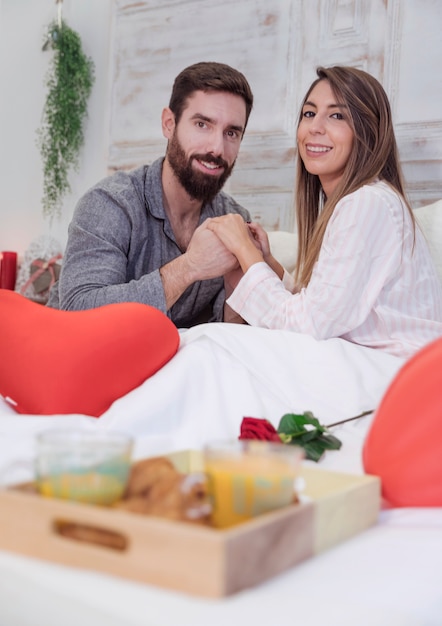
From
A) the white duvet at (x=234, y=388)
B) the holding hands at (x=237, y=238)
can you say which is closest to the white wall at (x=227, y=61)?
the holding hands at (x=237, y=238)

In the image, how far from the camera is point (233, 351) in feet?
4.62

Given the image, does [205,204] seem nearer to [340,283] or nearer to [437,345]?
[340,283]

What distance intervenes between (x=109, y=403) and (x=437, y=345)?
27.3 inches

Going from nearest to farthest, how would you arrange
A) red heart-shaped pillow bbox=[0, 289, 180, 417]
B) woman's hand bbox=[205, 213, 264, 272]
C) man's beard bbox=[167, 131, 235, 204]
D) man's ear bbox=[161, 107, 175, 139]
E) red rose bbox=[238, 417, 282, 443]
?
red rose bbox=[238, 417, 282, 443], red heart-shaped pillow bbox=[0, 289, 180, 417], woman's hand bbox=[205, 213, 264, 272], man's beard bbox=[167, 131, 235, 204], man's ear bbox=[161, 107, 175, 139]

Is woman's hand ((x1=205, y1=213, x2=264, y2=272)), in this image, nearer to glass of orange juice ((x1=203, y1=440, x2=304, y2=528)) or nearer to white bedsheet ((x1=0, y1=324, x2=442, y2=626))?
white bedsheet ((x1=0, y1=324, x2=442, y2=626))

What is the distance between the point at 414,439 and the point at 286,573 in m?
0.30

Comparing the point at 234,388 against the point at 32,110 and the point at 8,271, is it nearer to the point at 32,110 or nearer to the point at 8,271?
the point at 8,271

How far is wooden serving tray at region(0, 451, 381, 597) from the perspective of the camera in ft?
1.93

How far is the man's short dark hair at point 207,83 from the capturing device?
7.54 feet

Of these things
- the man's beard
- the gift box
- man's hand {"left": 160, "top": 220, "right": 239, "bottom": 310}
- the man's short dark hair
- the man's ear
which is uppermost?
the man's short dark hair

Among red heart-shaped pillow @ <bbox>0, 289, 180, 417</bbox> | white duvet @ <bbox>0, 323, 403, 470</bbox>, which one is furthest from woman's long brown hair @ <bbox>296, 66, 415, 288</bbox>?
red heart-shaped pillow @ <bbox>0, 289, 180, 417</bbox>

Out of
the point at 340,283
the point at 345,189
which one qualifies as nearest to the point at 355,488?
the point at 340,283

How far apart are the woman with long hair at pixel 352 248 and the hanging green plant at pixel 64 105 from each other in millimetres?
1898

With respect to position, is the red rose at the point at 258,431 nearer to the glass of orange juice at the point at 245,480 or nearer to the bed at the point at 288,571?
the bed at the point at 288,571
